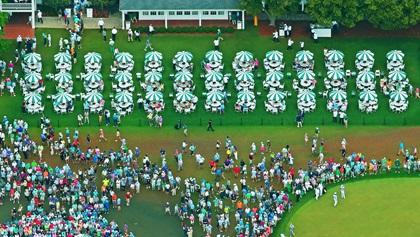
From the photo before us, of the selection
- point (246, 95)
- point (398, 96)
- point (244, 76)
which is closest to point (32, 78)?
point (244, 76)

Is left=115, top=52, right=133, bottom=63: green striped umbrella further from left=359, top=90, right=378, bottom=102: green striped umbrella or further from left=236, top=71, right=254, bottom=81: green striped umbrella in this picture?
left=359, top=90, right=378, bottom=102: green striped umbrella

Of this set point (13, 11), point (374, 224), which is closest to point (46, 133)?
point (13, 11)

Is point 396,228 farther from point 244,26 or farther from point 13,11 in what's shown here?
point 13,11

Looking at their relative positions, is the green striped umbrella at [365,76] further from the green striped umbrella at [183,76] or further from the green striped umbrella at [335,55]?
the green striped umbrella at [183,76]

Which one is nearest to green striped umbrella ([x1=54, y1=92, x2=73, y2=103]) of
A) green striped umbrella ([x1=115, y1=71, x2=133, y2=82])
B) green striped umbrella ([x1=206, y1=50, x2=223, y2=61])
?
green striped umbrella ([x1=115, y1=71, x2=133, y2=82])

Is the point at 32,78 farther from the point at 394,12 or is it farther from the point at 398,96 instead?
the point at 394,12

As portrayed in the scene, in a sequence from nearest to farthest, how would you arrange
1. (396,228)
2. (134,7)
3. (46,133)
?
(396,228) < (46,133) < (134,7)
